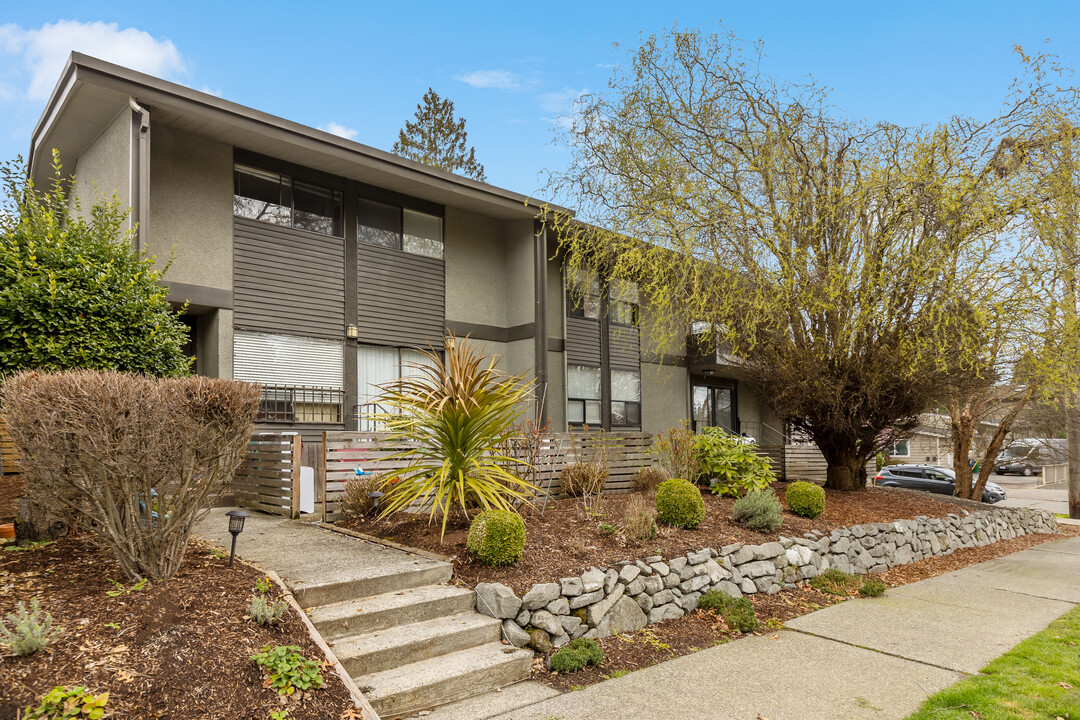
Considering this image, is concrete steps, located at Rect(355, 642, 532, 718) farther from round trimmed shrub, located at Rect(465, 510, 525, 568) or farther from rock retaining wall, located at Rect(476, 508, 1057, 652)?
round trimmed shrub, located at Rect(465, 510, 525, 568)

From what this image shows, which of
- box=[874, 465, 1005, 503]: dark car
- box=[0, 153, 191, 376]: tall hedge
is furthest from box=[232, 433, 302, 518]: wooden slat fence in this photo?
box=[874, 465, 1005, 503]: dark car

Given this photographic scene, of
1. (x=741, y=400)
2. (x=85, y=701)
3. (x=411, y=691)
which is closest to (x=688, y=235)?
(x=411, y=691)

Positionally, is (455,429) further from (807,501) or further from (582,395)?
(582,395)

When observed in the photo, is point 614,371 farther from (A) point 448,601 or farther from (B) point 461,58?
(A) point 448,601

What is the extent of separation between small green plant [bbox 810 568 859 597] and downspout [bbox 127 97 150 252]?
31.7 feet

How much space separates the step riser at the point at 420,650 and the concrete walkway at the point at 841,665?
0.76 metres

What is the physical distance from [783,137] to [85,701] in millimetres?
10329

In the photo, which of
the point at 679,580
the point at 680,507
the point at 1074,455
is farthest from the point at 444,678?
the point at 1074,455

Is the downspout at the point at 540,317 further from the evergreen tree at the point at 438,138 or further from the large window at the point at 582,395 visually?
the evergreen tree at the point at 438,138

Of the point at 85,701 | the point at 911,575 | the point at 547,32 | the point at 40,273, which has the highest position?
the point at 547,32

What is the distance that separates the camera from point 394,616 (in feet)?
16.1

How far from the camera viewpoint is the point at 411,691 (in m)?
4.21

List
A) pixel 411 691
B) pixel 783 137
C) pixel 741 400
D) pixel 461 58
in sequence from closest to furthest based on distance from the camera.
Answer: pixel 411 691 → pixel 783 137 → pixel 461 58 → pixel 741 400

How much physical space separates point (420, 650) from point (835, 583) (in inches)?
214
